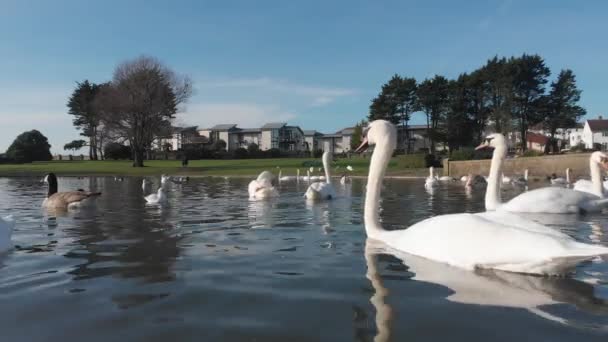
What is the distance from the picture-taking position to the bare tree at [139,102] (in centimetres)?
5997

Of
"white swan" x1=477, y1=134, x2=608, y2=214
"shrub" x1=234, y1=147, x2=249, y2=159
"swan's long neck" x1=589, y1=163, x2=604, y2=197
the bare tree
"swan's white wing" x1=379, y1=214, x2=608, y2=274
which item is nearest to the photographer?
"swan's white wing" x1=379, y1=214, x2=608, y2=274

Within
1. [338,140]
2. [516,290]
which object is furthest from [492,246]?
[338,140]

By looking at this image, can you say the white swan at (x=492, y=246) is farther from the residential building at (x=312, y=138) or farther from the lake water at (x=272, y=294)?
the residential building at (x=312, y=138)

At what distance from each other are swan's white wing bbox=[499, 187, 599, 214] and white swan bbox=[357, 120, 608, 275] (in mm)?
5222

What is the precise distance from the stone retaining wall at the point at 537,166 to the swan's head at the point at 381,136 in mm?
27820

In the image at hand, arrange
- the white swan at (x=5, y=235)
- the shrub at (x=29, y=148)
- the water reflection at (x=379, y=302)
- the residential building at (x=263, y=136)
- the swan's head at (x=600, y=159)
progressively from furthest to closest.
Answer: the residential building at (x=263, y=136)
the shrub at (x=29, y=148)
the swan's head at (x=600, y=159)
the white swan at (x=5, y=235)
the water reflection at (x=379, y=302)

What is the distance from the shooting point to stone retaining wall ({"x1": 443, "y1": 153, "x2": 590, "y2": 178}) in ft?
101

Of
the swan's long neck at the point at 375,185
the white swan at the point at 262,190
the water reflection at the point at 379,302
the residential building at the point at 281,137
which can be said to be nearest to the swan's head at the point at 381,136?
the swan's long neck at the point at 375,185

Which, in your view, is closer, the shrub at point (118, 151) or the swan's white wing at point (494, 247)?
the swan's white wing at point (494, 247)

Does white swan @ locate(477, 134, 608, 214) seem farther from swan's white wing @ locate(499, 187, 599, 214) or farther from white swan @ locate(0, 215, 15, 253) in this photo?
white swan @ locate(0, 215, 15, 253)

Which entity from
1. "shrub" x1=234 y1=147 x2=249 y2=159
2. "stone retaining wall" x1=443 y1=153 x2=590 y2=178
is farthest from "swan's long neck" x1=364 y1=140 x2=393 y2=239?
"shrub" x1=234 y1=147 x2=249 y2=159

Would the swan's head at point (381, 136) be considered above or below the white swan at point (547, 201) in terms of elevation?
above

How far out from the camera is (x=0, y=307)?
4090mm

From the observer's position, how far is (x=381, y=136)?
6.78 metres
